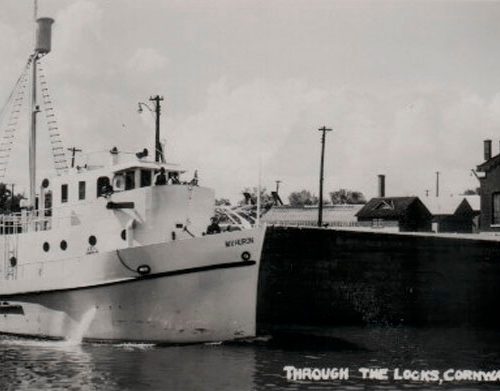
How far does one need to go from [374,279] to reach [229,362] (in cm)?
1306

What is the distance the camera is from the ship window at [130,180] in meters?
19.5

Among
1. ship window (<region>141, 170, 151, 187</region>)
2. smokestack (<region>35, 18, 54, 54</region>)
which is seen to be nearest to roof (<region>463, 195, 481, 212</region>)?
ship window (<region>141, 170, 151, 187</region>)

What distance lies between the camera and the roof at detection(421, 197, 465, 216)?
66.5 meters

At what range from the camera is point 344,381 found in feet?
48.3

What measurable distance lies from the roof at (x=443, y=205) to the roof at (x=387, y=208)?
858 cm

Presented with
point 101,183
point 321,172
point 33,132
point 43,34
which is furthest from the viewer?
point 321,172

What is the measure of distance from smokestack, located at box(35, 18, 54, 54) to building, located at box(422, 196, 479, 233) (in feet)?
161

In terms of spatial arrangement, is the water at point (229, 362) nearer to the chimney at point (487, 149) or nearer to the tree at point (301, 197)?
the chimney at point (487, 149)

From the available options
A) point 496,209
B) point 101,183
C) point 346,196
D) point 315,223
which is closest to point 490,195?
point 496,209

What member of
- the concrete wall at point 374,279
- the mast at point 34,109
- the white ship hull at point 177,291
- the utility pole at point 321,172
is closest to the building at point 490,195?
the concrete wall at point 374,279

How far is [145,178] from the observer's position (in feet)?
64.0

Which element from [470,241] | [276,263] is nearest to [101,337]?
[276,263]

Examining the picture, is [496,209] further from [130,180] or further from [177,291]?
[177,291]

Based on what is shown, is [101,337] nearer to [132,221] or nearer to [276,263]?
[132,221]
